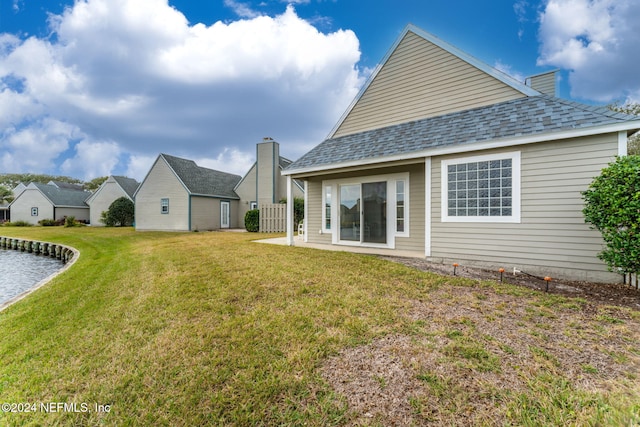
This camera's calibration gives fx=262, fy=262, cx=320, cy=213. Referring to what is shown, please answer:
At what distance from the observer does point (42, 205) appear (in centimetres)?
2886

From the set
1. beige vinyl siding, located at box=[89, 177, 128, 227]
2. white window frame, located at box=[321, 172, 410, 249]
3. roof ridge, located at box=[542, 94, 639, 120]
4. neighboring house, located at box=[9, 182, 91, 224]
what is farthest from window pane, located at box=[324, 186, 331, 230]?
neighboring house, located at box=[9, 182, 91, 224]

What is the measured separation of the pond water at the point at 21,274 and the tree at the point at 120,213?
11.8m

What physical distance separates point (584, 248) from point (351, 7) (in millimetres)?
11528

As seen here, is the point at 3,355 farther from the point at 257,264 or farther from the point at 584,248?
the point at 584,248

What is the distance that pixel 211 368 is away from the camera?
225 centimetres

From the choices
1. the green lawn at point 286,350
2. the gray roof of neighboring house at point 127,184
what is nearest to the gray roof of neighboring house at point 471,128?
the green lawn at point 286,350

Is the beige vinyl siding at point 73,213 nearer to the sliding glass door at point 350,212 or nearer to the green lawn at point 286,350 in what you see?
the green lawn at point 286,350

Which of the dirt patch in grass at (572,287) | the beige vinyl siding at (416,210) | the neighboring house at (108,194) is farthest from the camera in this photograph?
the neighboring house at (108,194)

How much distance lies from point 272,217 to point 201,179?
26.4 ft

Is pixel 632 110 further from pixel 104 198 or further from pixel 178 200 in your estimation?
pixel 104 198

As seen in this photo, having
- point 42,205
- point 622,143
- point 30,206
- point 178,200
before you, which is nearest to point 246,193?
point 178,200

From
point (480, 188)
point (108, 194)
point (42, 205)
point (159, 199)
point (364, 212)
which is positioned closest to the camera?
point (480, 188)

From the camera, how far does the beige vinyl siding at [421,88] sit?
7133mm

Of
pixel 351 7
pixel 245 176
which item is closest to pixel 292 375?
pixel 351 7
